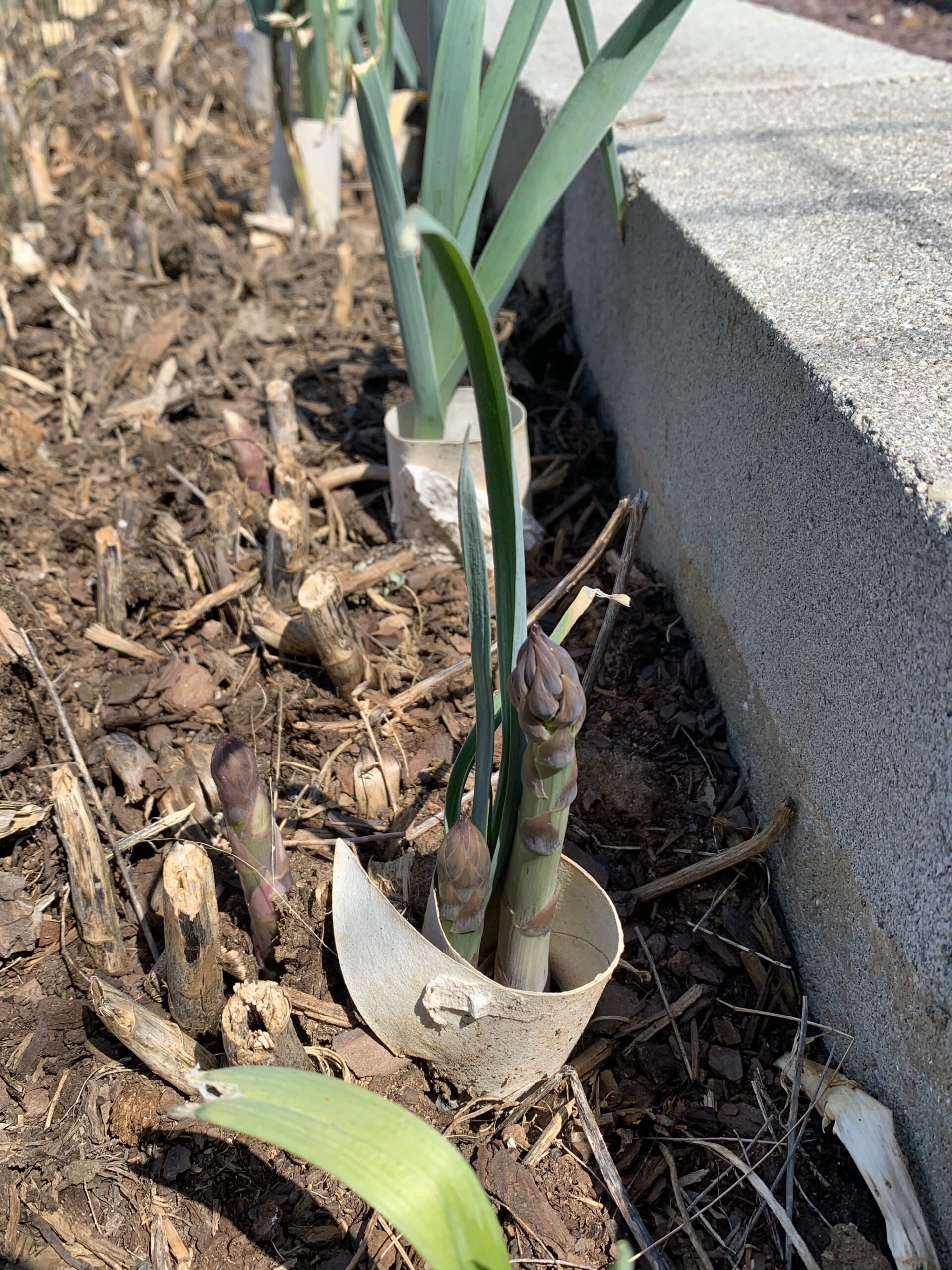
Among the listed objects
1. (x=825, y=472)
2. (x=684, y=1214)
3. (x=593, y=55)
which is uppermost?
(x=593, y=55)

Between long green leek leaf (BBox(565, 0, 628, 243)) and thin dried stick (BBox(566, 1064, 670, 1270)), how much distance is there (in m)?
1.39

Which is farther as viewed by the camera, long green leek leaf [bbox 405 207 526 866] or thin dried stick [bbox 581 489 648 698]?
thin dried stick [bbox 581 489 648 698]

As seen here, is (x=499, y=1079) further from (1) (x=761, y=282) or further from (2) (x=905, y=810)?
(1) (x=761, y=282)

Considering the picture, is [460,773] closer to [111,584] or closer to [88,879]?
[88,879]

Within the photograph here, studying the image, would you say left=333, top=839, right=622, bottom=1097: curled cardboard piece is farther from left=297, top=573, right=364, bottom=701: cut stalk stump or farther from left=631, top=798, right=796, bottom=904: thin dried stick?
left=297, top=573, right=364, bottom=701: cut stalk stump

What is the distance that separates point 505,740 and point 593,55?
127 cm

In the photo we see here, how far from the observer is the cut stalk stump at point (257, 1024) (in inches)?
41.0

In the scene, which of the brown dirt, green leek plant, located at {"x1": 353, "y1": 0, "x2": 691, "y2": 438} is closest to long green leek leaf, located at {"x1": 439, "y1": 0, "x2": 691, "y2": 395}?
green leek plant, located at {"x1": 353, "y1": 0, "x2": 691, "y2": 438}

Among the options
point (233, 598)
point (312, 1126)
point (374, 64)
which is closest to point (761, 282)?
point (374, 64)

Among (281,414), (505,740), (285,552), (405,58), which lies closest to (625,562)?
(505,740)

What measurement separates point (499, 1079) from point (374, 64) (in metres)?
1.43

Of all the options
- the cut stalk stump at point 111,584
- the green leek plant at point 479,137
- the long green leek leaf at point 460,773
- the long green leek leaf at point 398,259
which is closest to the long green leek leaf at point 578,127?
the green leek plant at point 479,137

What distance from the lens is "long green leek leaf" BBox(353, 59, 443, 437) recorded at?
1.55m

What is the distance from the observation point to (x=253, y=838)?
1.17 m
